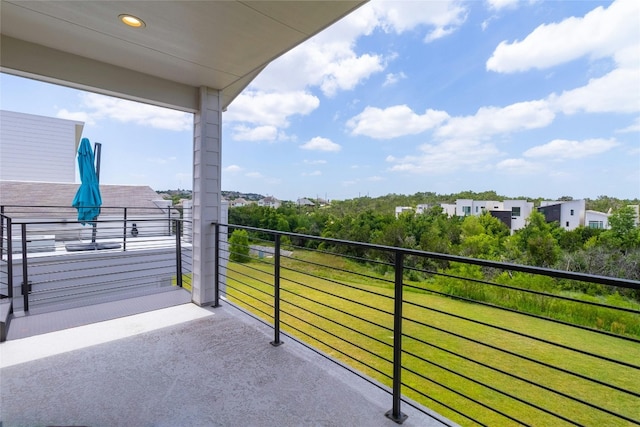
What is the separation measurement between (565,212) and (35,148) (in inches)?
1019

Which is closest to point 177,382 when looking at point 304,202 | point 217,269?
point 217,269

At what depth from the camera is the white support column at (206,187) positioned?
3365 millimetres

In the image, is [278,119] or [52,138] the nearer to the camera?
[52,138]

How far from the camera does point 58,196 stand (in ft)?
29.8

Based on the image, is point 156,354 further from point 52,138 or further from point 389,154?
point 389,154

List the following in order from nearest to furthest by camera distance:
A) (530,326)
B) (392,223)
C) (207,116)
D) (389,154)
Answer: (207,116)
(530,326)
(392,223)
(389,154)

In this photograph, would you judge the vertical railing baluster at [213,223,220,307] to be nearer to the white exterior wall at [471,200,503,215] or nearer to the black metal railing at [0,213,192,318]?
the black metal railing at [0,213,192,318]

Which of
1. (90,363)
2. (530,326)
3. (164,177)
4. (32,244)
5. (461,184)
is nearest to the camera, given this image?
(90,363)

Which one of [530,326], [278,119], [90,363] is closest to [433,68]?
[278,119]

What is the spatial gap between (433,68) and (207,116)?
30524mm

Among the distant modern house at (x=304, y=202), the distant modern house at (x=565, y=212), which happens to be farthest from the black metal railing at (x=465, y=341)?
the distant modern house at (x=565, y=212)

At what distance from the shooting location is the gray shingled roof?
313 inches

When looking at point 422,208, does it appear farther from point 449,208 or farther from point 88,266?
point 88,266

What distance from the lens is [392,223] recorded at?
20.0 metres
